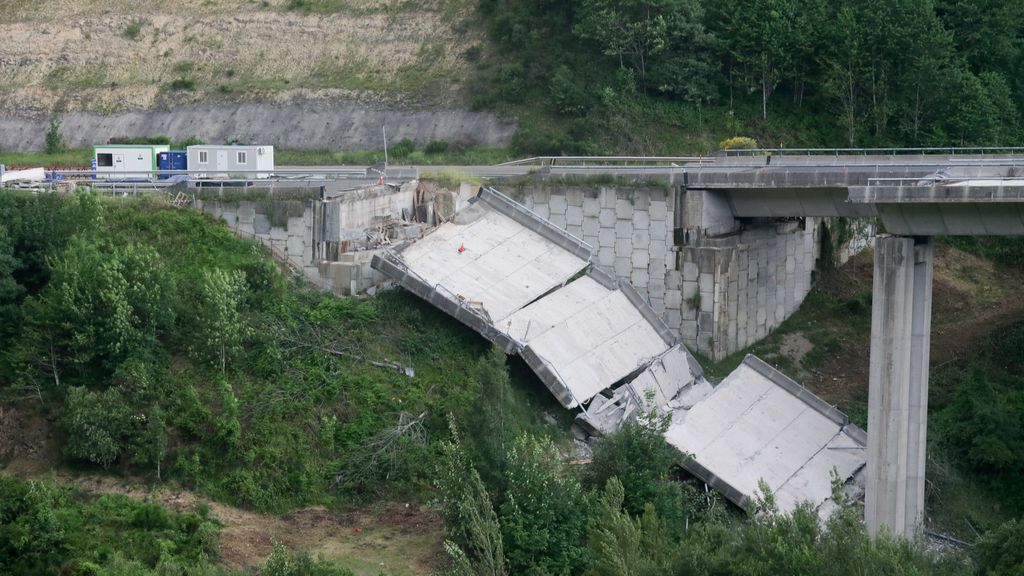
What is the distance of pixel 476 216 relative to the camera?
5300cm

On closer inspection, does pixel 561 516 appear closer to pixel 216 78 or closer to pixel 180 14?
pixel 216 78

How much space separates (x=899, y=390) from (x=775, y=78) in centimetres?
3171

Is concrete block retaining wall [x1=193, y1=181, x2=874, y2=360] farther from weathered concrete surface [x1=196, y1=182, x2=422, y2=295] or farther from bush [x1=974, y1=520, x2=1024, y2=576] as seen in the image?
bush [x1=974, y1=520, x2=1024, y2=576]

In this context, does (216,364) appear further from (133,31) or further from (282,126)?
(133,31)

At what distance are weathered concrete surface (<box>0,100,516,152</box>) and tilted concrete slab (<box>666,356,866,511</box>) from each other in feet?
93.5

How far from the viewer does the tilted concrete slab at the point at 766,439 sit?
4494 cm

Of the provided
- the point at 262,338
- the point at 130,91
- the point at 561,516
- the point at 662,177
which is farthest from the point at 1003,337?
the point at 130,91

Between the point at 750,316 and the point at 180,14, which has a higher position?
the point at 180,14

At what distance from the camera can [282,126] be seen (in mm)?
78812

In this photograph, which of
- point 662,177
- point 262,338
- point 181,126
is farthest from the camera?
point 181,126

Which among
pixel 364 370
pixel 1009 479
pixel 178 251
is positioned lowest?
pixel 1009 479

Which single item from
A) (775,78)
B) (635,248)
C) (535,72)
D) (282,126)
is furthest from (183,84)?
(635,248)

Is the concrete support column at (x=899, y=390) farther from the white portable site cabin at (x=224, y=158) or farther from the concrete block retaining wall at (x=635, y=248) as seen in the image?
the white portable site cabin at (x=224, y=158)

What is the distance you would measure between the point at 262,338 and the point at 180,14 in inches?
1923
